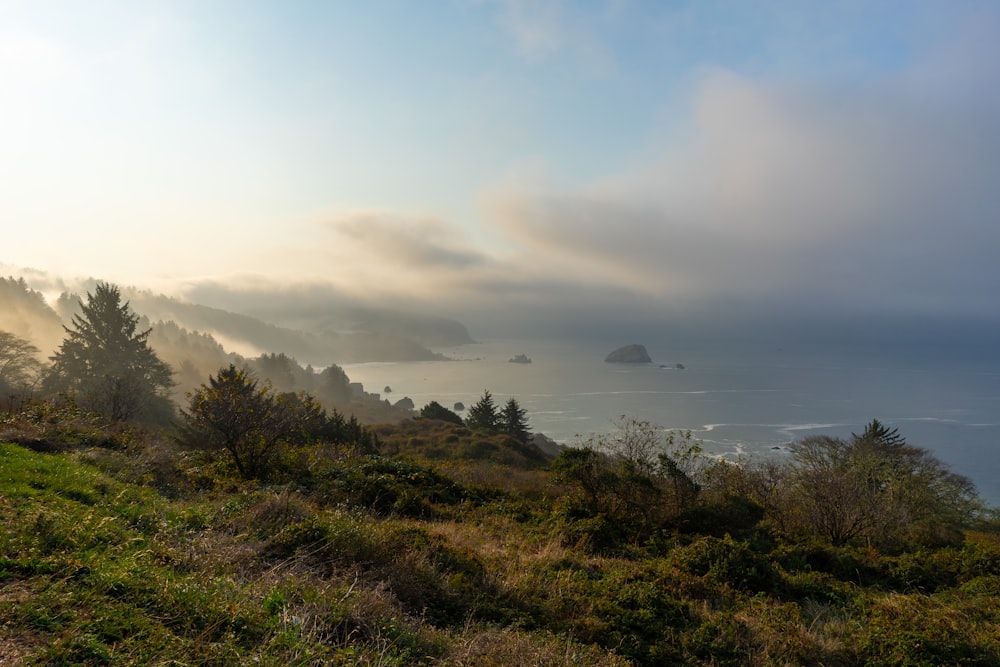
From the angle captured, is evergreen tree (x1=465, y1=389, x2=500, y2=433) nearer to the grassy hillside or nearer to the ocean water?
the ocean water

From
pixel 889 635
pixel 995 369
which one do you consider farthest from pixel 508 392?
pixel 995 369

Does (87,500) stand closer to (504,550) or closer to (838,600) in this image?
(504,550)

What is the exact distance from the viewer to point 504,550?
9367 millimetres

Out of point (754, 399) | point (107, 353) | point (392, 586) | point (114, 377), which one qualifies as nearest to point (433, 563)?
point (392, 586)

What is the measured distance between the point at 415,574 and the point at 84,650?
12.8ft

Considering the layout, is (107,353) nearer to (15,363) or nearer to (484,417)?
(15,363)

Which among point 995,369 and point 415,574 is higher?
point 995,369

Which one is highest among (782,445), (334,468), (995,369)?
(995,369)

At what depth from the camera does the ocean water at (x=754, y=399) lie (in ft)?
229

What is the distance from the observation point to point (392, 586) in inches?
244

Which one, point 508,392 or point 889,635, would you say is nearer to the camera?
point 889,635

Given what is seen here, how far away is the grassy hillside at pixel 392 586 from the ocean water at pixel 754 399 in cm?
2046

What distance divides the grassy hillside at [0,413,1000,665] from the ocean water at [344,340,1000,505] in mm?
20456

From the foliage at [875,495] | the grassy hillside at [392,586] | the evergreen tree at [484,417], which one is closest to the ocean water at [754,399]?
the evergreen tree at [484,417]
